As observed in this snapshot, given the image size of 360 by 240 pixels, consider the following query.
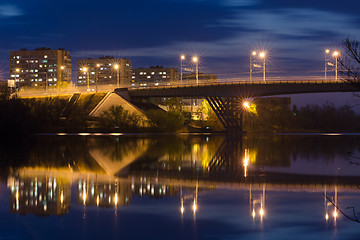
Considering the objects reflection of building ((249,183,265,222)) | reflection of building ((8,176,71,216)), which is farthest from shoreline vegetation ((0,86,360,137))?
reflection of building ((249,183,265,222))

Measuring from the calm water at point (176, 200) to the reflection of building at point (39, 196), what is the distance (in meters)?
0.03

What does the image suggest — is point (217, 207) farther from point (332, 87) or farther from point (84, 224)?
point (332, 87)

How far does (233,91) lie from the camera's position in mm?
94375

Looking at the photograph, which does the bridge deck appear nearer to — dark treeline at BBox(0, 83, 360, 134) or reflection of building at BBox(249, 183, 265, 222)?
dark treeline at BBox(0, 83, 360, 134)

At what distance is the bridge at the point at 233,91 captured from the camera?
89.0m

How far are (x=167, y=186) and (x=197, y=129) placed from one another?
257 feet

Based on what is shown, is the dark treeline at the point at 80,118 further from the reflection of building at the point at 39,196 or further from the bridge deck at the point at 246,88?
the reflection of building at the point at 39,196

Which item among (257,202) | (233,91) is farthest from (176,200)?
(233,91)

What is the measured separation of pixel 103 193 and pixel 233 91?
7649 cm

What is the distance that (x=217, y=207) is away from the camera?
1697 cm

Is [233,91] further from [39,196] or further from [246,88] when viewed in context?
[39,196]

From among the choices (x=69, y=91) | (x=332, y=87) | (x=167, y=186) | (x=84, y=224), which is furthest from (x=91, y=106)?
(x=84, y=224)

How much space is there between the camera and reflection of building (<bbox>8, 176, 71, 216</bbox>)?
16312 mm

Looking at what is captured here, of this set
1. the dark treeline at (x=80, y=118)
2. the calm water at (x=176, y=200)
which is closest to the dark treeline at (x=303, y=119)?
the dark treeline at (x=80, y=118)
